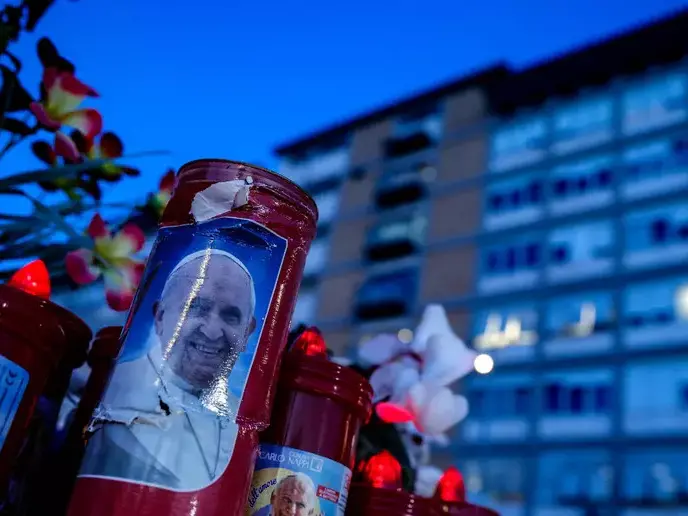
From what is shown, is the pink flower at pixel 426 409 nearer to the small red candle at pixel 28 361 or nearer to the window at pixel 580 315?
the small red candle at pixel 28 361

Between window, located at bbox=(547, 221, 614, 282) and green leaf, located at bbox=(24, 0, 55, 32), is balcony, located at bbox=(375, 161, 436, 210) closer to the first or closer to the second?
window, located at bbox=(547, 221, 614, 282)

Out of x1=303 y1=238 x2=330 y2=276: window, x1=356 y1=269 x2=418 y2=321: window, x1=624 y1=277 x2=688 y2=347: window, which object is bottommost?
x1=624 y1=277 x2=688 y2=347: window

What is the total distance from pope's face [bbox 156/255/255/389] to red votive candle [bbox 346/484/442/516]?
31cm

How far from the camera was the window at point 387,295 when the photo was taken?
15.2 metres

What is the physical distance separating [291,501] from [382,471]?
199mm

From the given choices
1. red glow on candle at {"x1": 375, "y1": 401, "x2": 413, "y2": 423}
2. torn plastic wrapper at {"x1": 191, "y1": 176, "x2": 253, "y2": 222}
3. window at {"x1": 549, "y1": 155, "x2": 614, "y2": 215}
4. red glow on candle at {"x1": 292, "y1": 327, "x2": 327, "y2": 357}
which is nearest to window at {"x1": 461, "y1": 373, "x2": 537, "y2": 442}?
window at {"x1": 549, "y1": 155, "x2": 614, "y2": 215}

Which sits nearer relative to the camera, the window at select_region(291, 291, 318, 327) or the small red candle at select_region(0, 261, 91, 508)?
the small red candle at select_region(0, 261, 91, 508)

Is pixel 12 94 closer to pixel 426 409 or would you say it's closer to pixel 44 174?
pixel 44 174

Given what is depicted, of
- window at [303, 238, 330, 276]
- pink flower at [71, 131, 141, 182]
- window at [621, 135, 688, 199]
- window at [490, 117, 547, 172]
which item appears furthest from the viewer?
window at [303, 238, 330, 276]

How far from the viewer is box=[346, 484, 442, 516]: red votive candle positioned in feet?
2.85

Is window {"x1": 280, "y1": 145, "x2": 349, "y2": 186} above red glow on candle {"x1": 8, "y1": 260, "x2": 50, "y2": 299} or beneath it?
above

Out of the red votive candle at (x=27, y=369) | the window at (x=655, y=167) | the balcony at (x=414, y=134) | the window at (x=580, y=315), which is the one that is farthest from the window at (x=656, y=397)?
the red votive candle at (x=27, y=369)

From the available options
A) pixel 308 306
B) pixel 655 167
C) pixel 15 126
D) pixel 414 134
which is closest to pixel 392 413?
pixel 15 126

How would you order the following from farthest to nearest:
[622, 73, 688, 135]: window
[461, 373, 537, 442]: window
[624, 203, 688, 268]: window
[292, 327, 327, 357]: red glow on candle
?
1. [622, 73, 688, 135]: window
2. [461, 373, 537, 442]: window
3. [624, 203, 688, 268]: window
4. [292, 327, 327, 357]: red glow on candle
